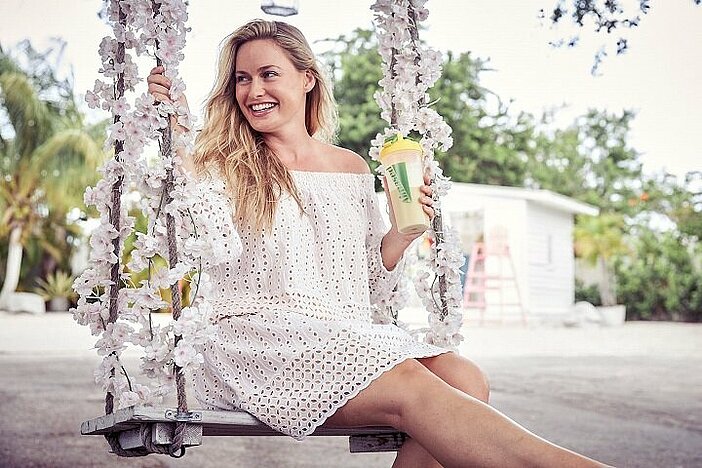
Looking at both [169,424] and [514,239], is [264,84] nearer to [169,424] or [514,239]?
[169,424]

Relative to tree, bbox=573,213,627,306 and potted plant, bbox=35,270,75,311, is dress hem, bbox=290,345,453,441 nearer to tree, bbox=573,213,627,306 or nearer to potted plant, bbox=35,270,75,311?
potted plant, bbox=35,270,75,311

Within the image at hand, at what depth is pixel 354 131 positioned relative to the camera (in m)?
9.71

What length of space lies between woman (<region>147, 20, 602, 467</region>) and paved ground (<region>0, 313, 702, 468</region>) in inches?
115

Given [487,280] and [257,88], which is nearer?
[257,88]

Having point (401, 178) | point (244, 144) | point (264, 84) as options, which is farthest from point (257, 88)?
point (401, 178)

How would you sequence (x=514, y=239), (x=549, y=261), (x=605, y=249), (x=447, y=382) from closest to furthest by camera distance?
(x=447, y=382) → (x=514, y=239) → (x=549, y=261) → (x=605, y=249)

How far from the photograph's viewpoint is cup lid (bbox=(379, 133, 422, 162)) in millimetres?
2166

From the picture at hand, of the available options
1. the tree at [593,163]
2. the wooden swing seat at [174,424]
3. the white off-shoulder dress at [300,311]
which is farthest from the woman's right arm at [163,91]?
the tree at [593,163]

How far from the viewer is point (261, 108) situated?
2375 mm

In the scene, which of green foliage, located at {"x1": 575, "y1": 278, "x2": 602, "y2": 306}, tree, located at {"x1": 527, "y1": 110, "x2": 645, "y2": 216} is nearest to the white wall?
green foliage, located at {"x1": 575, "y1": 278, "x2": 602, "y2": 306}

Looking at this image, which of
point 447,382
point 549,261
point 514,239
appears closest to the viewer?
point 447,382

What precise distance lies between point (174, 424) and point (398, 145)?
72cm

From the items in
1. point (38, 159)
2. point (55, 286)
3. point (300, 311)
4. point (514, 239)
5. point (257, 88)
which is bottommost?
point (55, 286)

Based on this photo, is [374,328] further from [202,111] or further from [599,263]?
[599,263]
